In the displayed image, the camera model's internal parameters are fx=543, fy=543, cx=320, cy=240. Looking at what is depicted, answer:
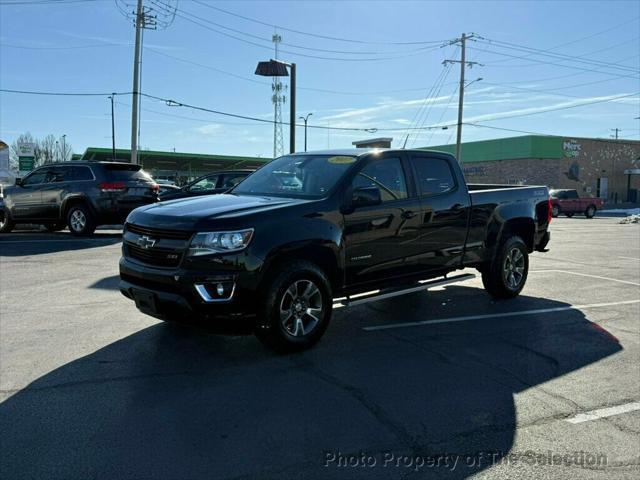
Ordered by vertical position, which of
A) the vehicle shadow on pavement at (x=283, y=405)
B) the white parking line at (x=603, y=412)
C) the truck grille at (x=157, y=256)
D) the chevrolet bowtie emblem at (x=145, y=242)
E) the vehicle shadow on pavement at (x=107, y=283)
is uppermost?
the chevrolet bowtie emblem at (x=145, y=242)

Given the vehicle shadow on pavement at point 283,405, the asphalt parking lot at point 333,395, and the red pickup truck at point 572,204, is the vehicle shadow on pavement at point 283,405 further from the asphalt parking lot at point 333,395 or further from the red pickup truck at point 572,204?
the red pickup truck at point 572,204

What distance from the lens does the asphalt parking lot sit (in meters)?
3.15

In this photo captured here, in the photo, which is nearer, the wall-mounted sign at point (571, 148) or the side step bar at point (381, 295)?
the side step bar at point (381, 295)

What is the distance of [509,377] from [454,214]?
2.48 metres

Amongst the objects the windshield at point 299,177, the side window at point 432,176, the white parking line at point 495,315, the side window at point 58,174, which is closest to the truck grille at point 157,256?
the windshield at point 299,177

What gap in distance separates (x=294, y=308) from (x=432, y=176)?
2.61 metres

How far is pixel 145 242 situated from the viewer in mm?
4852

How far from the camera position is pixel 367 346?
17.5ft

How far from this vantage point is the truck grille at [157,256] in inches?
181

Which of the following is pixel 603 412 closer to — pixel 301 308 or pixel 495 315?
pixel 301 308

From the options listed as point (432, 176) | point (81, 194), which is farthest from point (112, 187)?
point (432, 176)

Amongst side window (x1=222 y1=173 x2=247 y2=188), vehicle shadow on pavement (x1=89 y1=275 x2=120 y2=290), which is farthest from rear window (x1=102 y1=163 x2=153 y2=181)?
vehicle shadow on pavement (x1=89 y1=275 x2=120 y2=290)

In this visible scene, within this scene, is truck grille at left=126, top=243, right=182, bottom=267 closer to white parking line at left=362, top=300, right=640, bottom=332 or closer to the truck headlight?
the truck headlight

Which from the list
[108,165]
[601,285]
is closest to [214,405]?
[601,285]
